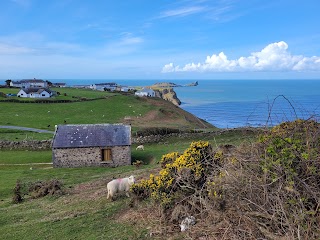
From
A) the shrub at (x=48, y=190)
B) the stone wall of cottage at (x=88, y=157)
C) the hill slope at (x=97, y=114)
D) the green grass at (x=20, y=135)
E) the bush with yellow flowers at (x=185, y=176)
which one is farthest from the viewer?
the hill slope at (x=97, y=114)

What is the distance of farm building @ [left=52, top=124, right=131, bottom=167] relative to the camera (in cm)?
3538

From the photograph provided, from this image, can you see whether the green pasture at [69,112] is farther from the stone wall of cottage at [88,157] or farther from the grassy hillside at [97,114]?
the stone wall of cottage at [88,157]

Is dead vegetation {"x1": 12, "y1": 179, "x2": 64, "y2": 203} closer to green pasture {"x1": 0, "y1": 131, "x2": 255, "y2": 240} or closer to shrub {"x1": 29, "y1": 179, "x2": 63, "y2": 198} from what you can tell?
shrub {"x1": 29, "y1": 179, "x2": 63, "y2": 198}

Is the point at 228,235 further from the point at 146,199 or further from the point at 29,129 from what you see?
the point at 29,129

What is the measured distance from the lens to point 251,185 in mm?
7684

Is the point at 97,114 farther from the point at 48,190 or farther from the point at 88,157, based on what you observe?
the point at 48,190

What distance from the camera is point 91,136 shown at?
36.4 m

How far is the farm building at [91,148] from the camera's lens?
116 feet

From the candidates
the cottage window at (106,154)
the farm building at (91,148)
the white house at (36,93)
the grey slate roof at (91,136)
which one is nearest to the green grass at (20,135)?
the grey slate roof at (91,136)

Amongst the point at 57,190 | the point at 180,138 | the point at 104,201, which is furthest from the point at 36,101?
the point at 104,201

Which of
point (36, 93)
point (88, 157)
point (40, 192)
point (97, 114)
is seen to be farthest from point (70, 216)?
point (36, 93)

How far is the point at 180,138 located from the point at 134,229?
125 ft

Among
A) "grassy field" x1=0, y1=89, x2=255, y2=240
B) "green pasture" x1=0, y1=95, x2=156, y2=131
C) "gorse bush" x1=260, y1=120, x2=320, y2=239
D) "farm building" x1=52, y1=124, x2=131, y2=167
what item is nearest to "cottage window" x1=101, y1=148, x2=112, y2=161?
"farm building" x1=52, y1=124, x2=131, y2=167

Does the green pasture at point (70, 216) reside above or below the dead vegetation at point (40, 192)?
above
